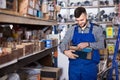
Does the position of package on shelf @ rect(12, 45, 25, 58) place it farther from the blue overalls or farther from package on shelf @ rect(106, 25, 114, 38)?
package on shelf @ rect(106, 25, 114, 38)

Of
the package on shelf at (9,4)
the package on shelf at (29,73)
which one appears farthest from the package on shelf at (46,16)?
the package on shelf at (9,4)

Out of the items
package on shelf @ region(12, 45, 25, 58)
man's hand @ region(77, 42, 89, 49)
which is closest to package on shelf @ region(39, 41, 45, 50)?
man's hand @ region(77, 42, 89, 49)

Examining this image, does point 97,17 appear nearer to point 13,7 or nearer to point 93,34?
point 93,34

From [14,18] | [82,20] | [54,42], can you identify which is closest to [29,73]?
[54,42]

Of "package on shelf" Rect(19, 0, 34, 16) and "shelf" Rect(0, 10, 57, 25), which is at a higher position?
"package on shelf" Rect(19, 0, 34, 16)

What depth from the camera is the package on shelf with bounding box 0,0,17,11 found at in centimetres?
196

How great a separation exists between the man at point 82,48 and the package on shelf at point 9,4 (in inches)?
38.7

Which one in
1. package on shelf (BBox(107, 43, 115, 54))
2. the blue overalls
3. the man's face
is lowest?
package on shelf (BBox(107, 43, 115, 54))

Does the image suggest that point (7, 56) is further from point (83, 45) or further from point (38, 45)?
point (83, 45)

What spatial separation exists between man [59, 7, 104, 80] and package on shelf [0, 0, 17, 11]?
984 mm

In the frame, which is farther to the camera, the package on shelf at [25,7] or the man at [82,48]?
the man at [82,48]

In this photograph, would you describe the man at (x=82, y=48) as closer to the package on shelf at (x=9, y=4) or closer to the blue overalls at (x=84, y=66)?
the blue overalls at (x=84, y=66)

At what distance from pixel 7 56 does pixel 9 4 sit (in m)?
0.57

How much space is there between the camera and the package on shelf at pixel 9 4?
1959mm
